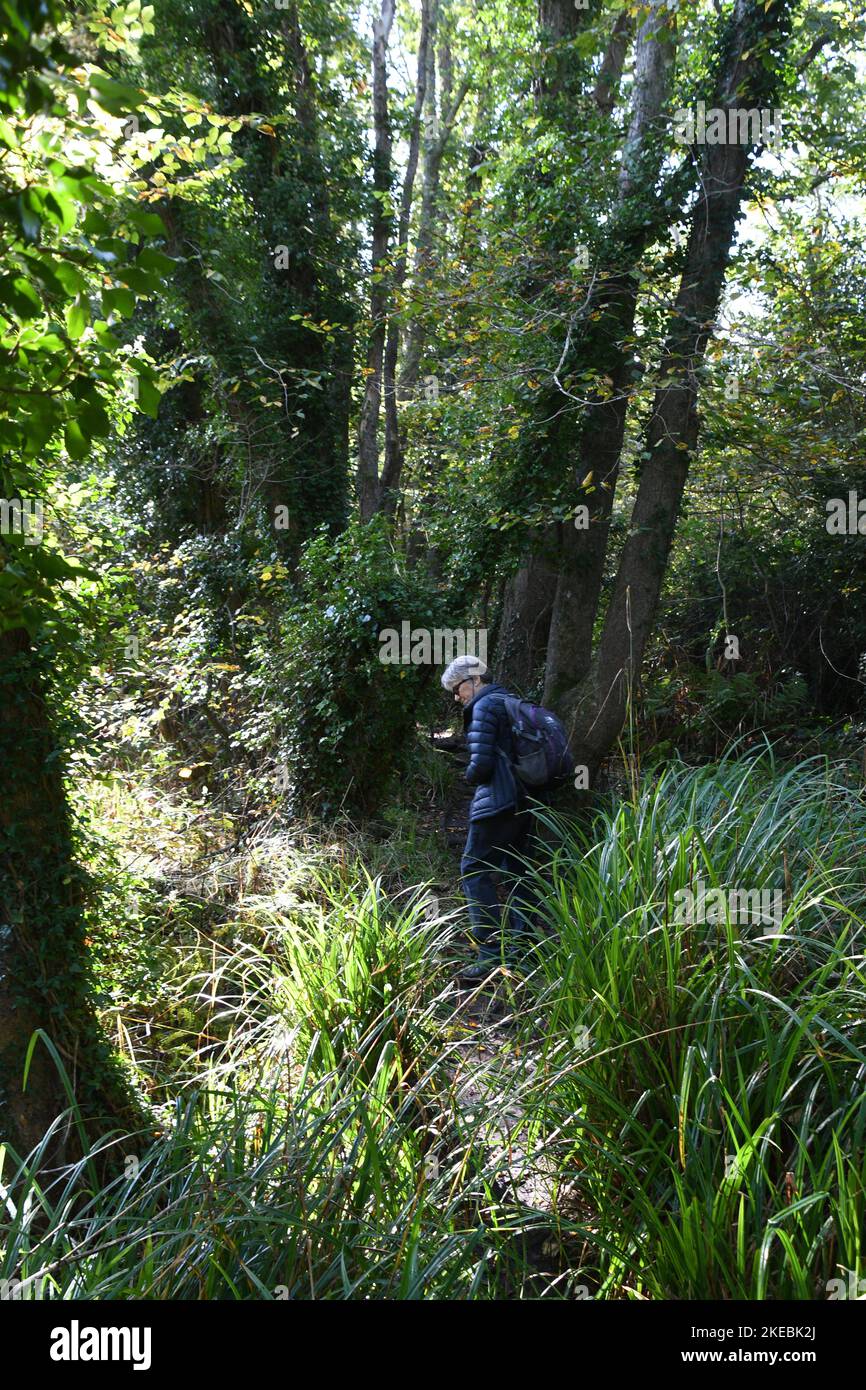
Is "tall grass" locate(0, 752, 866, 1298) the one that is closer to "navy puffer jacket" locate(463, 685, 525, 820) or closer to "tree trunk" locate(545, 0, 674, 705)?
"navy puffer jacket" locate(463, 685, 525, 820)

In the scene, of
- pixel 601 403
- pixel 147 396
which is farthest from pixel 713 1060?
pixel 601 403

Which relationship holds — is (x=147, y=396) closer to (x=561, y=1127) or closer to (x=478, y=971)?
(x=561, y=1127)

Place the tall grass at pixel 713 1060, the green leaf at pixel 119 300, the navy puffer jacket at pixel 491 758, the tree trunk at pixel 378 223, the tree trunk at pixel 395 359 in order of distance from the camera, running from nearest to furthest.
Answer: the green leaf at pixel 119 300
the tall grass at pixel 713 1060
the navy puffer jacket at pixel 491 758
the tree trunk at pixel 378 223
the tree trunk at pixel 395 359

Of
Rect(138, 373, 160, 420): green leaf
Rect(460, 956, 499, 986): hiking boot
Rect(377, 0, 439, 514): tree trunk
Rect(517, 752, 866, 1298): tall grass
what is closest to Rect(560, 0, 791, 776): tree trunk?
Rect(460, 956, 499, 986): hiking boot

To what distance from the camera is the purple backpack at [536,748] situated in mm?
5590

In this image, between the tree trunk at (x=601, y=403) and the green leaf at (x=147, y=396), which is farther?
the tree trunk at (x=601, y=403)

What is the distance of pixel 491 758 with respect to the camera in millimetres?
5539

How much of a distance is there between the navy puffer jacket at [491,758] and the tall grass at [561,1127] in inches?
53.8

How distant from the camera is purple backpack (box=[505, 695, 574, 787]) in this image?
559 cm

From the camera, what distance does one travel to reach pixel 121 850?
18.9 ft

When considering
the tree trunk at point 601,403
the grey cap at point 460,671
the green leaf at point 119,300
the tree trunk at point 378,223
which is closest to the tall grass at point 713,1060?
the grey cap at point 460,671

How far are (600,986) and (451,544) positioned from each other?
18.4 feet

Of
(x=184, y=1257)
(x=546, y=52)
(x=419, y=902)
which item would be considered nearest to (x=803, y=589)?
(x=546, y=52)

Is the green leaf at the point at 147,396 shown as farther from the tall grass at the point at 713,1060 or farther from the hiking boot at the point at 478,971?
the hiking boot at the point at 478,971
